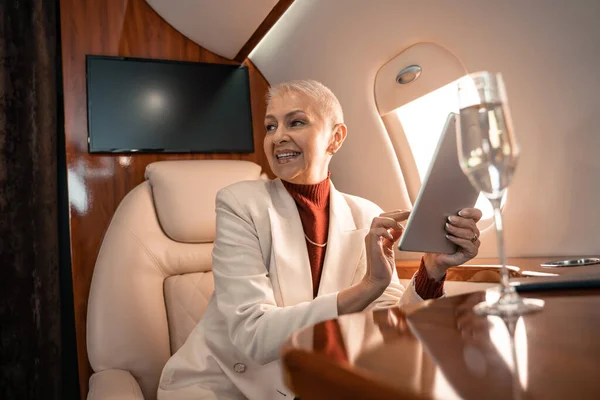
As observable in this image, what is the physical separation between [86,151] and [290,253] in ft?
4.01

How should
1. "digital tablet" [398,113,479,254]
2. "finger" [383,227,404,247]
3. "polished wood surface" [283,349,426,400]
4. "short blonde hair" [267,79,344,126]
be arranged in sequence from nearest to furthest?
"polished wood surface" [283,349,426,400] < "digital tablet" [398,113,479,254] < "finger" [383,227,404,247] < "short blonde hair" [267,79,344,126]

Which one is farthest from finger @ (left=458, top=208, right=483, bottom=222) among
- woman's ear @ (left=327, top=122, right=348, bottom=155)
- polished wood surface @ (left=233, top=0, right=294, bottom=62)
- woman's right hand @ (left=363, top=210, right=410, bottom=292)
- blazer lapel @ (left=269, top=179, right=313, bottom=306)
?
polished wood surface @ (left=233, top=0, right=294, bottom=62)

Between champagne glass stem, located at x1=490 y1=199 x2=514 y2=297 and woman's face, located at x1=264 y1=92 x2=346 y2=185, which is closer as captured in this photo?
champagne glass stem, located at x1=490 y1=199 x2=514 y2=297

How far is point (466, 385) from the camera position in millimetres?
435

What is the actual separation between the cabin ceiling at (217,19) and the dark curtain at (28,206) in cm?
52

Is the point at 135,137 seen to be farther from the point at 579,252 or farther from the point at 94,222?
the point at 579,252

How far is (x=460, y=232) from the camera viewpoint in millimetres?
1158

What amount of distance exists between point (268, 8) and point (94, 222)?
1119mm

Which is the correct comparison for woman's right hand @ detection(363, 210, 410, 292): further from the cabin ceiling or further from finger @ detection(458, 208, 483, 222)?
the cabin ceiling

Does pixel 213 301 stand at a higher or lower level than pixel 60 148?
lower

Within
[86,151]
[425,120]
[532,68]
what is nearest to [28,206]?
[86,151]

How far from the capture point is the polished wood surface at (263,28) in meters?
2.12

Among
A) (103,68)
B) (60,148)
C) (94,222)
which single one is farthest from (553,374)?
(60,148)

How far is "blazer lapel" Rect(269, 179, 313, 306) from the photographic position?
1462 mm
